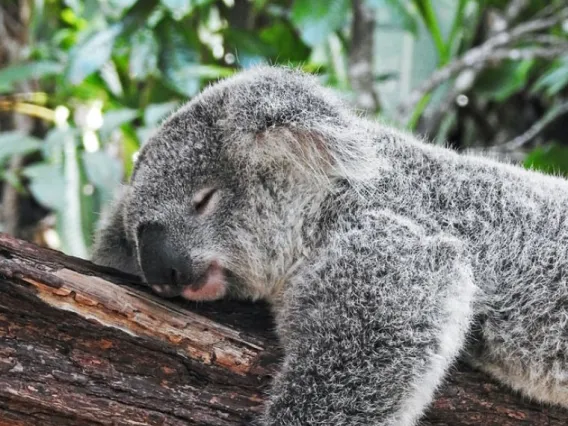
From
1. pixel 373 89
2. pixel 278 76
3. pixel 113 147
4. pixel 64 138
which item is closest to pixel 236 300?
pixel 278 76

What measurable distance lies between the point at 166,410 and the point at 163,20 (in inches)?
98.8

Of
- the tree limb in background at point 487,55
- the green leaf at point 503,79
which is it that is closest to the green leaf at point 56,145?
the tree limb in background at point 487,55

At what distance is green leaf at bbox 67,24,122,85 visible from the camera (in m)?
3.52

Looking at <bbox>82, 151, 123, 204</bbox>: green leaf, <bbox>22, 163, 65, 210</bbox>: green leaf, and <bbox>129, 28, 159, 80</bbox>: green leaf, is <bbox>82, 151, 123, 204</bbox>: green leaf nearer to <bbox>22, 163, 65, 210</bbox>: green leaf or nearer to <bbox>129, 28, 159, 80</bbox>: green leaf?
<bbox>22, 163, 65, 210</bbox>: green leaf

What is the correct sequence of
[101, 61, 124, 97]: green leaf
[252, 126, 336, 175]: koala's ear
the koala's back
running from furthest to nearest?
[101, 61, 124, 97]: green leaf < [252, 126, 336, 175]: koala's ear < the koala's back

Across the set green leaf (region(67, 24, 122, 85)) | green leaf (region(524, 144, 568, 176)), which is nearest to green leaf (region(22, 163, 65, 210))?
green leaf (region(67, 24, 122, 85))

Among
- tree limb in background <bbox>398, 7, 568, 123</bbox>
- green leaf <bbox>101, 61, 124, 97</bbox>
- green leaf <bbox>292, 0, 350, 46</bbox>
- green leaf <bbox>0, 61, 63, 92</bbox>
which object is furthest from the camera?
green leaf <bbox>101, 61, 124, 97</bbox>

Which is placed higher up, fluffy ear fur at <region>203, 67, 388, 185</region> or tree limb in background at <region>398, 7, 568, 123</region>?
tree limb in background at <region>398, 7, 568, 123</region>

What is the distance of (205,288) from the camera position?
7.01 feet

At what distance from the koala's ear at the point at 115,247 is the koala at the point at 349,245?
0.54 ft

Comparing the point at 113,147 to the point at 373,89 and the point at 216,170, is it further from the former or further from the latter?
the point at 216,170

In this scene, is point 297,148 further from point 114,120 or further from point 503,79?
point 503,79

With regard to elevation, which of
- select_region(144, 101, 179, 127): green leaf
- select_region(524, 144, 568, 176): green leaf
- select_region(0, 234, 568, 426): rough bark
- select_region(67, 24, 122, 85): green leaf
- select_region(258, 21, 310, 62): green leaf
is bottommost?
select_region(0, 234, 568, 426): rough bark

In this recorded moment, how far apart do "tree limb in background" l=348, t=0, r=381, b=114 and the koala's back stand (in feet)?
6.64
